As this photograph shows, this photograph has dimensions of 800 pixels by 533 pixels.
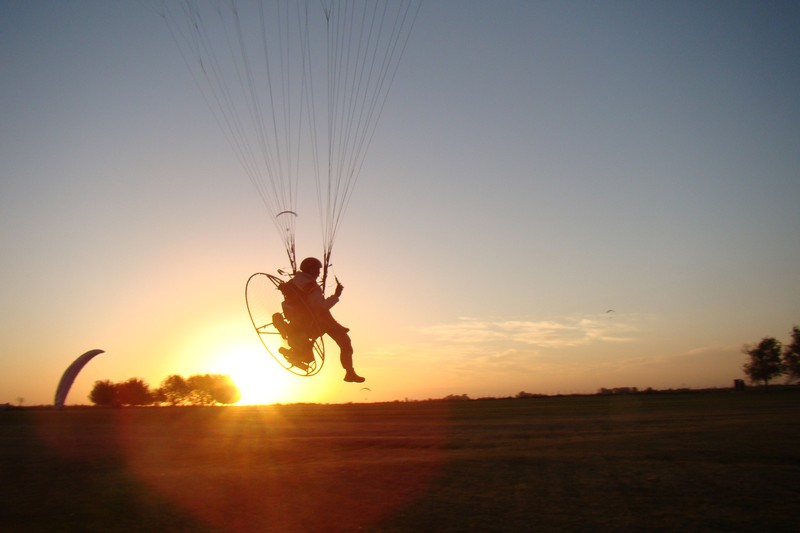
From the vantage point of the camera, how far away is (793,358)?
127 metres

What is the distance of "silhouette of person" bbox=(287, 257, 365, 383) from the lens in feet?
48.3

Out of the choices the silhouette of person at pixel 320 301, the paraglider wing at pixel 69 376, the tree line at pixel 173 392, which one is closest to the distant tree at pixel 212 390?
the tree line at pixel 173 392

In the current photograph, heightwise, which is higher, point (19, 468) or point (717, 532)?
point (19, 468)

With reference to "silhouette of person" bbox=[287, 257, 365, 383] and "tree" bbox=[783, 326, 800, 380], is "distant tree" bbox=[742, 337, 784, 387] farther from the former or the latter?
"silhouette of person" bbox=[287, 257, 365, 383]

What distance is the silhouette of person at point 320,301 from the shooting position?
14.7 metres

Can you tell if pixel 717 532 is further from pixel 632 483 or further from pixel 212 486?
pixel 212 486

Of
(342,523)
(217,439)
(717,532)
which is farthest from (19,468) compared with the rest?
(717,532)

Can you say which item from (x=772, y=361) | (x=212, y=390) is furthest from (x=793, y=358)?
(x=212, y=390)

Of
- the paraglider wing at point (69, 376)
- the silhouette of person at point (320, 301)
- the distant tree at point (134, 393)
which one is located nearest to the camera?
the silhouette of person at point (320, 301)

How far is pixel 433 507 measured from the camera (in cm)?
1353

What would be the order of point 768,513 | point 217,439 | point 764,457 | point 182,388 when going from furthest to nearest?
1. point 182,388
2. point 217,439
3. point 764,457
4. point 768,513

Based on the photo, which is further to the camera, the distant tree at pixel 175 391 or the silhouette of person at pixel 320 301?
the distant tree at pixel 175 391

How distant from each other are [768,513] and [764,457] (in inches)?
260

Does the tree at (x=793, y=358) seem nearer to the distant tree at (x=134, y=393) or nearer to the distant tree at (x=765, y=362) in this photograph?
the distant tree at (x=765, y=362)
